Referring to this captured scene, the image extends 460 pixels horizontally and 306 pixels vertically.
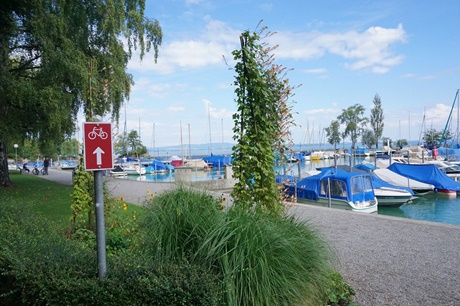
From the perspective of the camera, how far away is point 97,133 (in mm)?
3721

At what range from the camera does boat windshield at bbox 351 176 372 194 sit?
738 inches

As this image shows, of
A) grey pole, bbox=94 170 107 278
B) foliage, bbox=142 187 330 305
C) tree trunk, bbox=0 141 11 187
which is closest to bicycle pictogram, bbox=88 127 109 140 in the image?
grey pole, bbox=94 170 107 278

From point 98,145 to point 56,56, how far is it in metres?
12.9

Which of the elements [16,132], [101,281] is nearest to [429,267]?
[101,281]

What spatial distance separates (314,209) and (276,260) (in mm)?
9914

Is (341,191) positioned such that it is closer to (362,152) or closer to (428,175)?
(428,175)

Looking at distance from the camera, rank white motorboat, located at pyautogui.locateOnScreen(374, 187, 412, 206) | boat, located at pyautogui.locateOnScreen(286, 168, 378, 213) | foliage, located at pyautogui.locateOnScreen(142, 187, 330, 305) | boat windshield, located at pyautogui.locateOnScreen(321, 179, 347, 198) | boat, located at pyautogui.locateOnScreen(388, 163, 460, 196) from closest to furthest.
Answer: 1. foliage, located at pyautogui.locateOnScreen(142, 187, 330, 305)
2. boat, located at pyautogui.locateOnScreen(286, 168, 378, 213)
3. boat windshield, located at pyautogui.locateOnScreen(321, 179, 347, 198)
4. white motorboat, located at pyautogui.locateOnScreen(374, 187, 412, 206)
5. boat, located at pyautogui.locateOnScreen(388, 163, 460, 196)

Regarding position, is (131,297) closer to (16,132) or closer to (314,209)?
(314,209)

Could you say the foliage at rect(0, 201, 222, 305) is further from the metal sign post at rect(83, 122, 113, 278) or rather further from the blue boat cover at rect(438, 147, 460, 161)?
the blue boat cover at rect(438, 147, 460, 161)

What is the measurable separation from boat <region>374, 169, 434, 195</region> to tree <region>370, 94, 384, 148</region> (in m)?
87.1

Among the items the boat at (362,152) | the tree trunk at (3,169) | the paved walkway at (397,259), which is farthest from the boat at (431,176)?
the boat at (362,152)

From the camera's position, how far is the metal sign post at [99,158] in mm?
3684

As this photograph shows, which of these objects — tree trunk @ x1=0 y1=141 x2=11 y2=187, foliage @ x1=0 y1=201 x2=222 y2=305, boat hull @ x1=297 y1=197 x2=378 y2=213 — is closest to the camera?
foliage @ x1=0 y1=201 x2=222 y2=305

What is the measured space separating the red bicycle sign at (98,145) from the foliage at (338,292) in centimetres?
315
